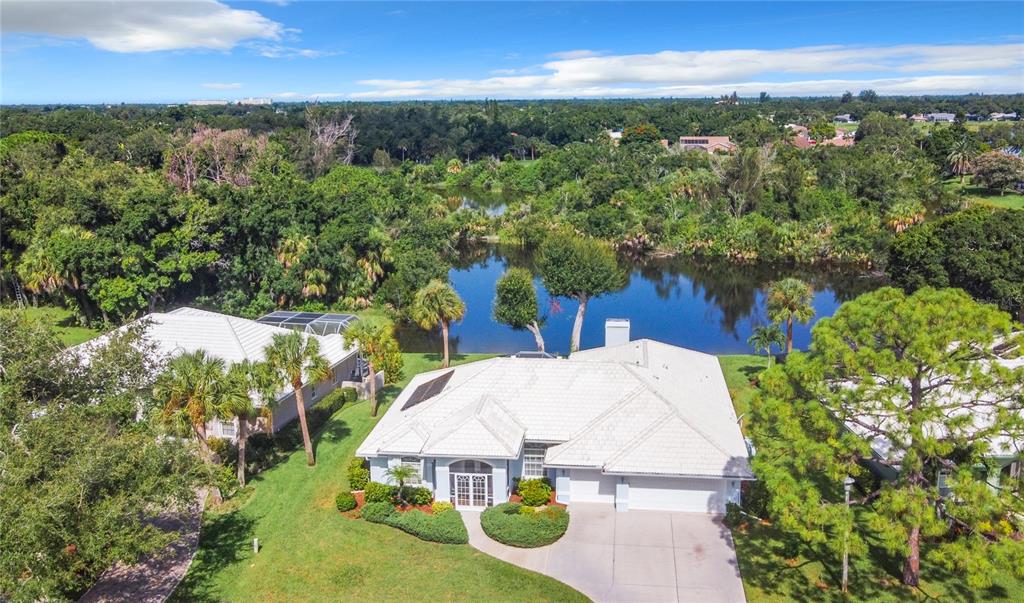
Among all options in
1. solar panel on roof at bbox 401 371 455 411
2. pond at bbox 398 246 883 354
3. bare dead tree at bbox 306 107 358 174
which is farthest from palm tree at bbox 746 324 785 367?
bare dead tree at bbox 306 107 358 174

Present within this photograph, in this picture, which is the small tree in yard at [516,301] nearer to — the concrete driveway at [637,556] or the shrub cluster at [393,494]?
the shrub cluster at [393,494]

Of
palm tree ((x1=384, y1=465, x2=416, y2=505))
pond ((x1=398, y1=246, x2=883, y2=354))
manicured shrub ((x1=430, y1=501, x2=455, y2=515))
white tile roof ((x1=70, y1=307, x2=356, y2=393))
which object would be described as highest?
white tile roof ((x1=70, y1=307, x2=356, y2=393))

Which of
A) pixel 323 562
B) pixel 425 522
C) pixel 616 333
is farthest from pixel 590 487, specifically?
pixel 616 333

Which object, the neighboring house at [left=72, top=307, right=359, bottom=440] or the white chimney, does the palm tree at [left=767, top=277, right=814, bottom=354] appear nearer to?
the white chimney

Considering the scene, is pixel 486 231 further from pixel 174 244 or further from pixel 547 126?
pixel 547 126

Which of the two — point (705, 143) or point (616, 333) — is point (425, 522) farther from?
point (705, 143)

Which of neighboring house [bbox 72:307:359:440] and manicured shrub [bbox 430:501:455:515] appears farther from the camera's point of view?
neighboring house [bbox 72:307:359:440]
